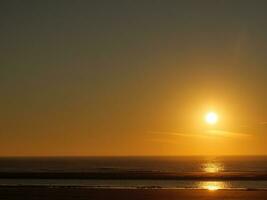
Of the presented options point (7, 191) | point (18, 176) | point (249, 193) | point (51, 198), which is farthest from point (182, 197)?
point (18, 176)

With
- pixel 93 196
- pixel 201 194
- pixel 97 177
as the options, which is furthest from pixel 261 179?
pixel 93 196

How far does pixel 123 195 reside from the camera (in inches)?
1497

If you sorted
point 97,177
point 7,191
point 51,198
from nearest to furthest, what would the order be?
point 51,198, point 7,191, point 97,177

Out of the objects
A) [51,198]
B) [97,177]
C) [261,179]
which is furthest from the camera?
[97,177]

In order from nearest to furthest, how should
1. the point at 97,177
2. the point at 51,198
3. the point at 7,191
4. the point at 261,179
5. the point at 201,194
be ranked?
the point at 51,198 < the point at 201,194 < the point at 7,191 < the point at 261,179 < the point at 97,177

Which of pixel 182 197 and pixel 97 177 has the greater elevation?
pixel 97 177

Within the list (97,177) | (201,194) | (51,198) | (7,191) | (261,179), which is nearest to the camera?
(51,198)

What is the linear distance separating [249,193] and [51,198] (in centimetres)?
1378

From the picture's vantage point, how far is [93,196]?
37.2 m

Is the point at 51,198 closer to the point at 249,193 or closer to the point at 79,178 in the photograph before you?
the point at 249,193

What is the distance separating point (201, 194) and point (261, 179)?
23806 mm

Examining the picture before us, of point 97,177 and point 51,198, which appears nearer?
point 51,198

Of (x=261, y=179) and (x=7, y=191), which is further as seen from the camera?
(x=261, y=179)

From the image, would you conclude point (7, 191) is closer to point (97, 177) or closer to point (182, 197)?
point (182, 197)
